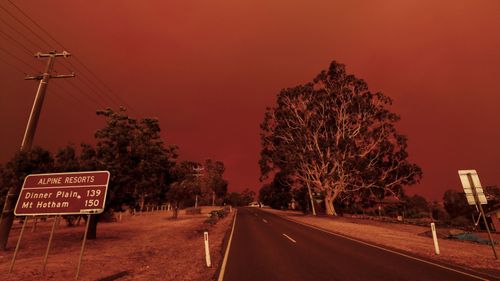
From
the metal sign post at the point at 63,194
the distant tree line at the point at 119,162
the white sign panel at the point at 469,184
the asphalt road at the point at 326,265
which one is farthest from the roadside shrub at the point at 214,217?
the white sign panel at the point at 469,184

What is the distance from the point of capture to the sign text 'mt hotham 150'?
923cm

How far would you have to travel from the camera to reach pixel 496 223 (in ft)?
104

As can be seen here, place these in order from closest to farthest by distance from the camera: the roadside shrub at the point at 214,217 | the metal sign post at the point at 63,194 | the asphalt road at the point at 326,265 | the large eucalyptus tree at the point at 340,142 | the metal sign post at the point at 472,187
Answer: the asphalt road at the point at 326,265
the metal sign post at the point at 63,194
the metal sign post at the point at 472,187
the roadside shrub at the point at 214,217
the large eucalyptus tree at the point at 340,142

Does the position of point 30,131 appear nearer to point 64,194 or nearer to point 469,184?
point 64,194

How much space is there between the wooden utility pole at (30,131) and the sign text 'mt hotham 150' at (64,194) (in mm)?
5754

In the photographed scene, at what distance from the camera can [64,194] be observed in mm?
9492

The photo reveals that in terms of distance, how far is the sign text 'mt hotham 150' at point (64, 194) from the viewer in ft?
30.3

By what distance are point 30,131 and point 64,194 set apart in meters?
8.19

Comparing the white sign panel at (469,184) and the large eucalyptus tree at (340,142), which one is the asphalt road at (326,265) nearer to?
the white sign panel at (469,184)

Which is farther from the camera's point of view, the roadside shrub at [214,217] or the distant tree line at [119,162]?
the roadside shrub at [214,217]

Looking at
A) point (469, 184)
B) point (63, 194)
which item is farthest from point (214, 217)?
point (469, 184)

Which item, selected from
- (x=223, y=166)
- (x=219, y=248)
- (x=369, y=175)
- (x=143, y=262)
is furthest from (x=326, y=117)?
(x=223, y=166)

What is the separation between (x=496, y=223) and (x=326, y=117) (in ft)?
78.1

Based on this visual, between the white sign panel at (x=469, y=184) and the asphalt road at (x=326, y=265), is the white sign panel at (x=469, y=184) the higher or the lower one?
the higher one
